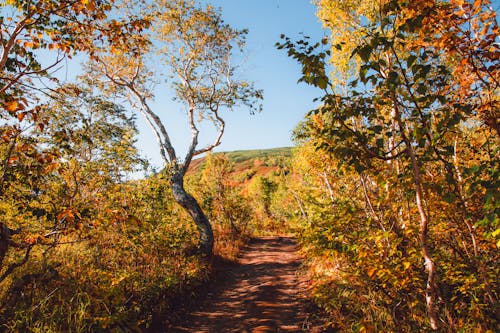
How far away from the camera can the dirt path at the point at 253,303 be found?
20.4ft

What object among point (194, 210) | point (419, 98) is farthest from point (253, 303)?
point (419, 98)

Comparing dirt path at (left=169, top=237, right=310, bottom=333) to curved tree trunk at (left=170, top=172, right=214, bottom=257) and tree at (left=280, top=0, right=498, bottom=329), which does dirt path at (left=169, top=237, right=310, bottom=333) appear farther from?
tree at (left=280, top=0, right=498, bottom=329)

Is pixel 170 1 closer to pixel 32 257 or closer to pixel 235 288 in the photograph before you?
pixel 32 257

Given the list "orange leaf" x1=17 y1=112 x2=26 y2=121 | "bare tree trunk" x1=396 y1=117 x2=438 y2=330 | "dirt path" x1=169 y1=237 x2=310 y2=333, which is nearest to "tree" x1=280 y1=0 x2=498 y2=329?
"bare tree trunk" x1=396 y1=117 x2=438 y2=330

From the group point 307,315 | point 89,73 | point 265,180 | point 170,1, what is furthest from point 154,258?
point 265,180

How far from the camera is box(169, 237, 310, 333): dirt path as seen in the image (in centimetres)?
623

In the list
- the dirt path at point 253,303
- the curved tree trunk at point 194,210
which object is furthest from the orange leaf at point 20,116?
the curved tree trunk at point 194,210

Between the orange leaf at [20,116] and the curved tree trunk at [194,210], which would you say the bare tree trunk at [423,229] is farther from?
the curved tree trunk at [194,210]

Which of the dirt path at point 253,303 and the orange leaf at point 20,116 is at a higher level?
the orange leaf at point 20,116

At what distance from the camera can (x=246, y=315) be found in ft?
22.2

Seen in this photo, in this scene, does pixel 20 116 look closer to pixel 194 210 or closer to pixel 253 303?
pixel 253 303

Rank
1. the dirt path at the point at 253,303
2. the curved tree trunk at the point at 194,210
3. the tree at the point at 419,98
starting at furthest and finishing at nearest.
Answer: the curved tree trunk at the point at 194,210 < the dirt path at the point at 253,303 < the tree at the point at 419,98

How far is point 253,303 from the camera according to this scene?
24.7 ft

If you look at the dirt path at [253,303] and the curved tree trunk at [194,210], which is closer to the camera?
the dirt path at [253,303]
